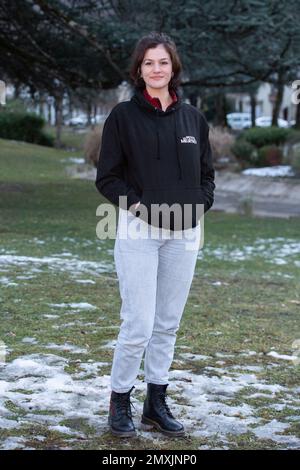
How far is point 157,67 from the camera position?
4066 mm

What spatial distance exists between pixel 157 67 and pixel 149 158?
1.51 ft

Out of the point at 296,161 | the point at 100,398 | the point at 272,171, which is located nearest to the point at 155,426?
the point at 100,398

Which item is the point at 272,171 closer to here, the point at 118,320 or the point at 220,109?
the point at 118,320

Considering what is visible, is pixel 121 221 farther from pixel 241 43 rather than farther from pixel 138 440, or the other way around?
pixel 241 43

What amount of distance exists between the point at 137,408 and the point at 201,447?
0.67 meters

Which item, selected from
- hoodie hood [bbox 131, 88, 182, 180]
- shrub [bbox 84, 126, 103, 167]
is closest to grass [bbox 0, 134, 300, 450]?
hoodie hood [bbox 131, 88, 182, 180]

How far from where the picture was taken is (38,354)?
5.62m

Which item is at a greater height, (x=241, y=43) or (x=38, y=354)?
(x=241, y=43)

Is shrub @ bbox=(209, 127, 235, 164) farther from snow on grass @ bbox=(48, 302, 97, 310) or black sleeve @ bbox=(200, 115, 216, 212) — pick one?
black sleeve @ bbox=(200, 115, 216, 212)

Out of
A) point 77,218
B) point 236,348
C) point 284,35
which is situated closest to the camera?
point 236,348

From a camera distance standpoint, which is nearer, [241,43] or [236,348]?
[236,348]

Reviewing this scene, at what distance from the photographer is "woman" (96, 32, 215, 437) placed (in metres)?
3.99

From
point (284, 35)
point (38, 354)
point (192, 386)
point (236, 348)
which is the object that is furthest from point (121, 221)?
point (284, 35)

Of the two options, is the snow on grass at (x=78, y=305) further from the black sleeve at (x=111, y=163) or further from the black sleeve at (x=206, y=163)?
the black sleeve at (x=111, y=163)
